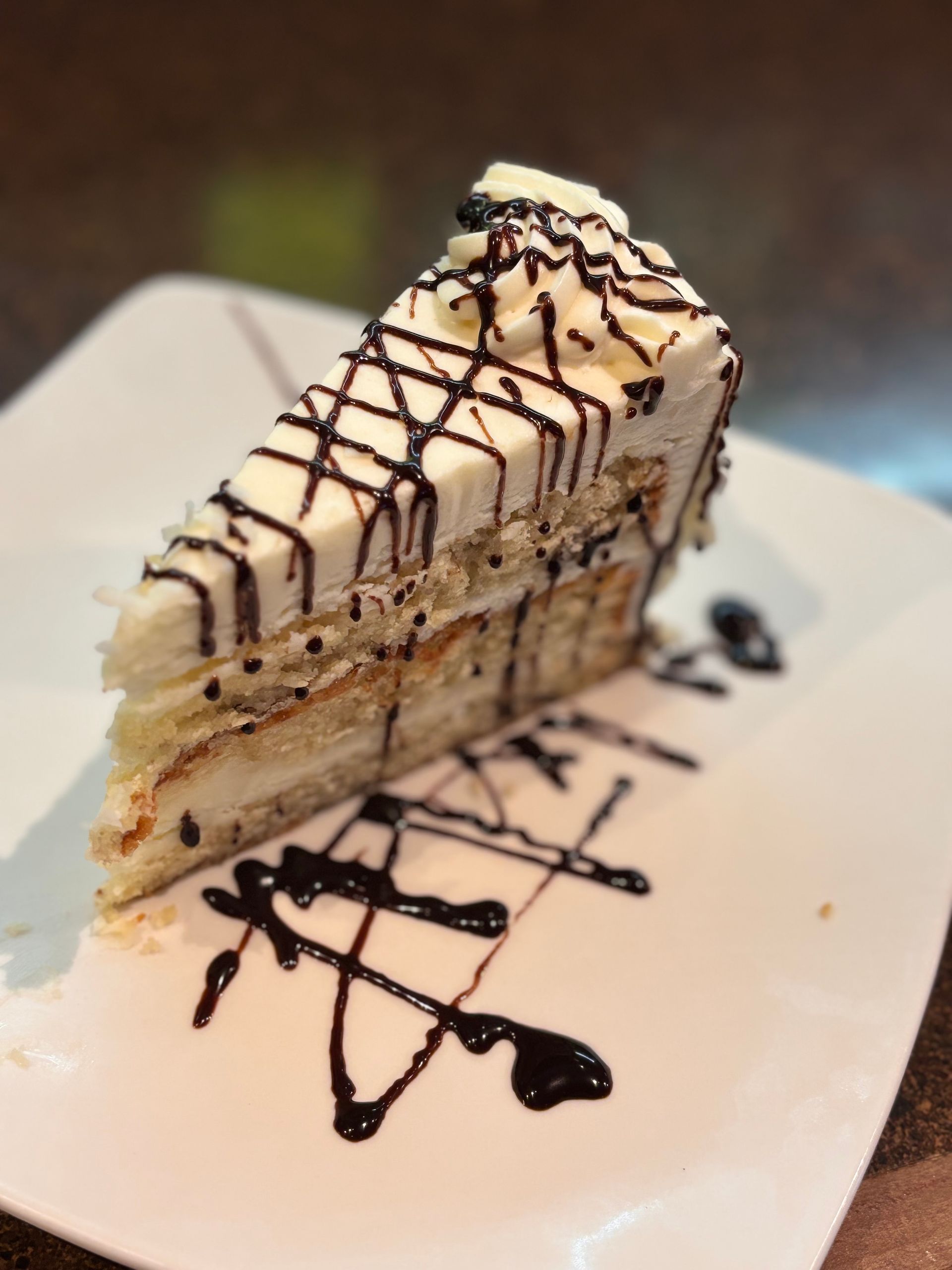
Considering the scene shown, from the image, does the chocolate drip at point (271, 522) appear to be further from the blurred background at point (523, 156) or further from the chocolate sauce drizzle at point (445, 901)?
the blurred background at point (523, 156)

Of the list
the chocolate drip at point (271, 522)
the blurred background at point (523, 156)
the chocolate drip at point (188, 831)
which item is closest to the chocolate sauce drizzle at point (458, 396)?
the chocolate drip at point (271, 522)

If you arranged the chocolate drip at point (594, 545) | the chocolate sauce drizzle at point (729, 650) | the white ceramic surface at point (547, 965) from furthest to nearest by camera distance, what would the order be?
the chocolate sauce drizzle at point (729, 650)
the chocolate drip at point (594, 545)
the white ceramic surface at point (547, 965)

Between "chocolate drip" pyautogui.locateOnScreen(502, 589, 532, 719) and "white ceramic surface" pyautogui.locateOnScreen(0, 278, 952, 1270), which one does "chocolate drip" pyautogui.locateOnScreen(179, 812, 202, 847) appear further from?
"chocolate drip" pyautogui.locateOnScreen(502, 589, 532, 719)

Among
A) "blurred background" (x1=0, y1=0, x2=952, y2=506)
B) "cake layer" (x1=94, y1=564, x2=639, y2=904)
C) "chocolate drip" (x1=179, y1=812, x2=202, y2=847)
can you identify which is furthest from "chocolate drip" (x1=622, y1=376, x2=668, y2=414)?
"blurred background" (x1=0, y1=0, x2=952, y2=506)

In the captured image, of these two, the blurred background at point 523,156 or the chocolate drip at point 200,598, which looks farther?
the blurred background at point 523,156

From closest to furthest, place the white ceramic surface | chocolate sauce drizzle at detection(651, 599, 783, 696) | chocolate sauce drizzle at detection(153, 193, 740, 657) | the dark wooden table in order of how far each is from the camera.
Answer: the white ceramic surface, chocolate sauce drizzle at detection(153, 193, 740, 657), chocolate sauce drizzle at detection(651, 599, 783, 696), the dark wooden table

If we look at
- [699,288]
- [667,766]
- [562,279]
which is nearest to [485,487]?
[562,279]
